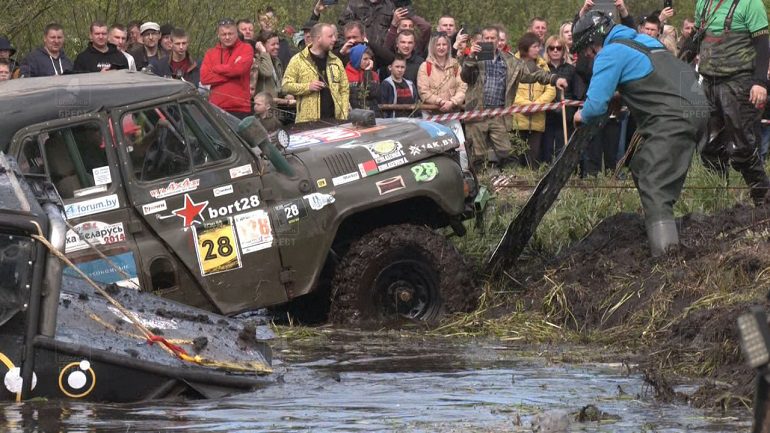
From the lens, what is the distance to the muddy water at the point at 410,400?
26.6ft

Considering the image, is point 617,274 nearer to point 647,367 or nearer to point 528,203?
point 528,203

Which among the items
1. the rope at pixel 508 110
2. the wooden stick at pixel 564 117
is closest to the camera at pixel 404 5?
the rope at pixel 508 110

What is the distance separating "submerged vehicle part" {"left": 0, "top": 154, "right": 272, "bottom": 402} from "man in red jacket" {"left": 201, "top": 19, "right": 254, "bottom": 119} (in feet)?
21.0

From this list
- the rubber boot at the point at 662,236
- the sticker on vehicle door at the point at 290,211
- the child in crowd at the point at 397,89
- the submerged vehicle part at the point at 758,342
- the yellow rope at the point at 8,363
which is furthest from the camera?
the child in crowd at the point at 397,89

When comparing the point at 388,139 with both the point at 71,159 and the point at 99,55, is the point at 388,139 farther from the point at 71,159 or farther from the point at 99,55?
the point at 99,55

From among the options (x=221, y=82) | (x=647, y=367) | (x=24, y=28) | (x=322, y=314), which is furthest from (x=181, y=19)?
(x=647, y=367)

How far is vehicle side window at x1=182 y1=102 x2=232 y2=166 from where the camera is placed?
451 inches

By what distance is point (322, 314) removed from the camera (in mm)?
13016

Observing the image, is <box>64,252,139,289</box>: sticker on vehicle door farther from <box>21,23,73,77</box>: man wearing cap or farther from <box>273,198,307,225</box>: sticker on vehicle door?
<box>21,23,73,77</box>: man wearing cap

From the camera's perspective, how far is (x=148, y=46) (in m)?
17.2

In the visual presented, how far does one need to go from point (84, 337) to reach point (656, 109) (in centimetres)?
564

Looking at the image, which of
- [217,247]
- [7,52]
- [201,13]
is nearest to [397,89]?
[7,52]

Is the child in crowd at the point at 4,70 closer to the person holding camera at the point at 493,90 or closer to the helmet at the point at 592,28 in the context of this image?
the person holding camera at the point at 493,90

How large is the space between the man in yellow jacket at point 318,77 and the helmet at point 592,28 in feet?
12.9
